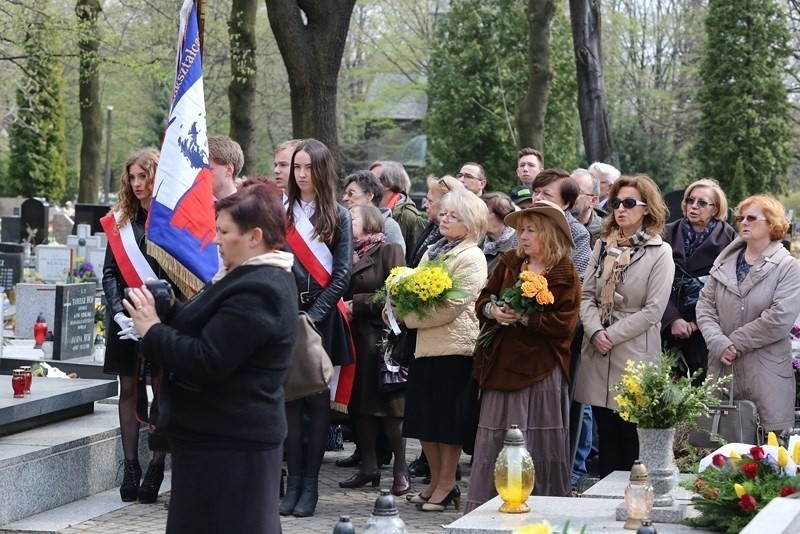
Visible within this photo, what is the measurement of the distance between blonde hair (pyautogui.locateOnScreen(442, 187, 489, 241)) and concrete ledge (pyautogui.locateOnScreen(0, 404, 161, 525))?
2737 mm

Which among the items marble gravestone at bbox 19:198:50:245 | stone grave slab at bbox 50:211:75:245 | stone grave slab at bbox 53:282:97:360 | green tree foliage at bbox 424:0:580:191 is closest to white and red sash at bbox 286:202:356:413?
stone grave slab at bbox 53:282:97:360

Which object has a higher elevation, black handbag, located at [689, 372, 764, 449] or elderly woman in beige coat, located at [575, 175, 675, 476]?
elderly woman in beige coat, located at [575, 175, 675, 476]

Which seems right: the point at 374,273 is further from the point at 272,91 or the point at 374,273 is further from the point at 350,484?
the point at 272,91

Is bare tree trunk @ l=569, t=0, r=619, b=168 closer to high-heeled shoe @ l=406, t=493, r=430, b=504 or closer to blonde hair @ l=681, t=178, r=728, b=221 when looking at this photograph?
blonde hair @ l=681, t=178, r=728, b=221

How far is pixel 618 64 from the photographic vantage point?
55.0 meters

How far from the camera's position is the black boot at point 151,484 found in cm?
854

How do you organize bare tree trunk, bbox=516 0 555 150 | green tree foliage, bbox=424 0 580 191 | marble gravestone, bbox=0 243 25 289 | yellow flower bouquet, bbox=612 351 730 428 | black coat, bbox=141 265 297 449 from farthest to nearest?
green tree foliage, bbox=424 0 580 191 < bare tree trunk, bbox=516 0 555 150 < marble gravestone, bbox=0 243 25 289 < yellow flower bouquet, bbox=612 351 730 428 < black coat, bbox=141 265 297 449

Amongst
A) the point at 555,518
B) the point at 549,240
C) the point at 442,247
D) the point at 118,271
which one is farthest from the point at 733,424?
the point at 118,271

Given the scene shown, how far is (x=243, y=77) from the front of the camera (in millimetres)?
23203

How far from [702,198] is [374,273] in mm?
2435

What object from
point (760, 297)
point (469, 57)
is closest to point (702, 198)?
point (760, 297)

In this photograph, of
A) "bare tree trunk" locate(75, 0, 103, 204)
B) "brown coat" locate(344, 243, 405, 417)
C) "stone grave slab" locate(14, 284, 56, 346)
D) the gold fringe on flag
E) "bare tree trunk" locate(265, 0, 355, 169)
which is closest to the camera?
the gold fringe on flag

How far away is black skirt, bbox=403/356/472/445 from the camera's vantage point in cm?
838

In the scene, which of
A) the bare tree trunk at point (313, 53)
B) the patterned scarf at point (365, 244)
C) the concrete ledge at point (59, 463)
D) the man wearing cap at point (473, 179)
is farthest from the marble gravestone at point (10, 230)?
the patterned scarf at point (365, 244)
